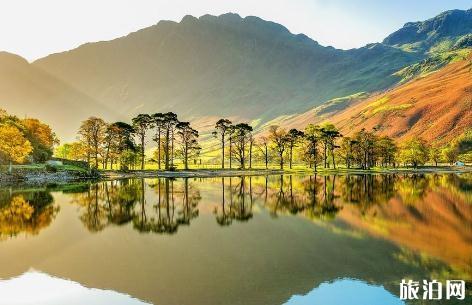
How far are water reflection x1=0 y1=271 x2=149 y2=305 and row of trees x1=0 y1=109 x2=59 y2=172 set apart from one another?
86.3 meters

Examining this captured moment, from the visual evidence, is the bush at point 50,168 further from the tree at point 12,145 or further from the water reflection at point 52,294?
the water reflection at point 52,294

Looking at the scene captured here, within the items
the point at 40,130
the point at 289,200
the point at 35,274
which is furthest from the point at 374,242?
the point at 40,130

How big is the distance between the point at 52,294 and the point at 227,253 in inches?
466

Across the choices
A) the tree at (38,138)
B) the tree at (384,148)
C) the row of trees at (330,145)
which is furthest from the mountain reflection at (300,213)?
the tree at (384,148)

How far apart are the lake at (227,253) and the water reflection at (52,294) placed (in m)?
0.06

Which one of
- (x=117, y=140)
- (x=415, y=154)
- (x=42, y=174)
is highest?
(x=117, y=140)

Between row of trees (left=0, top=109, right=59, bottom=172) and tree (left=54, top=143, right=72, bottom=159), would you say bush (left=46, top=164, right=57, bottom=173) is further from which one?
tree (left=54, top=143, right=72, bottom=159)

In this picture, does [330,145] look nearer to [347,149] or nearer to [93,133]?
[347,149]

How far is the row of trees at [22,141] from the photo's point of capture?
10194 cm

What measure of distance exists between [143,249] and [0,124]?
94.4 m

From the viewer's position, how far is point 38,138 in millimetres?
127312

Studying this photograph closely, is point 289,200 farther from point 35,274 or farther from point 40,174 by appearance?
point 40,174

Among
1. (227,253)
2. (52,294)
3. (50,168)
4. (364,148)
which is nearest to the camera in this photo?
(52,294)

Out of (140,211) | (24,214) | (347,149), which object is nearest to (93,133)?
(24,214)
